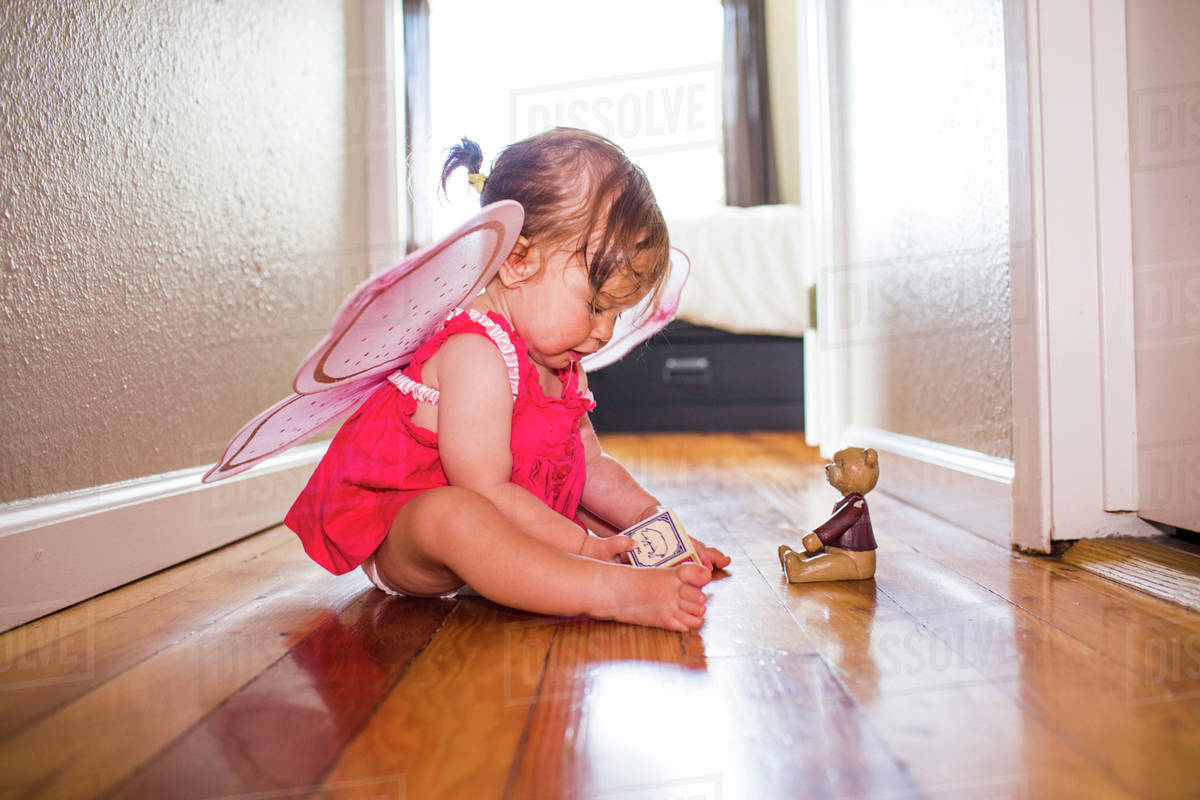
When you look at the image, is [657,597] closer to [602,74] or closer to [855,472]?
[855,472]

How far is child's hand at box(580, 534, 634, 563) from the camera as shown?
0.86 m

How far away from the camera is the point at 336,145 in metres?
1.73

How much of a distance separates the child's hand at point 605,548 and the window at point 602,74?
5.64ft

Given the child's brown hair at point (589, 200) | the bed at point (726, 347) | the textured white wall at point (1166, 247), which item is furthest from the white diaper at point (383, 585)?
the bed at point (726, 347)

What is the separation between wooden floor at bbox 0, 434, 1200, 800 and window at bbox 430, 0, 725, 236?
71.1 inches

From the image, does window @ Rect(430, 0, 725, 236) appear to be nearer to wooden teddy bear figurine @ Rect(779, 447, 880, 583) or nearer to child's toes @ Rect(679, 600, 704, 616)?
wooden teddy bear figurine @ Rect(779, 447, 880, 583)

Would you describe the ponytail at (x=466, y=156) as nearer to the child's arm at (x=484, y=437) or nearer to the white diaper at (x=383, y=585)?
the child's arm at (x=484, y=437)

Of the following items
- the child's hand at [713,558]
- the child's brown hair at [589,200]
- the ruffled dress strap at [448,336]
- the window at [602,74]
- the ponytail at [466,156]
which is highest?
the window at [602,74]

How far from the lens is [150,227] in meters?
1.03

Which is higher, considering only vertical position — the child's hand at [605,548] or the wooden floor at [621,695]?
the child's hand at [605,548]

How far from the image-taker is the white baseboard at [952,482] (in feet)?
3.57

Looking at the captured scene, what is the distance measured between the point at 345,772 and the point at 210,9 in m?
1.13

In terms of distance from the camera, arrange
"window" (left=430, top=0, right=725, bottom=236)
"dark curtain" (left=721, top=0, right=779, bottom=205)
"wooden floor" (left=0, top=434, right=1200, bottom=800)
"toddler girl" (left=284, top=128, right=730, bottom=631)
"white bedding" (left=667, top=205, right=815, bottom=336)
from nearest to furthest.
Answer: "wooden floor" (left=0, top=434, right=1200, bottom=800) < "toddler girl" (left=284, top=128, right=730, bottom=631) < "window" (left=430, top=0, right=725, bottom=236) < "white bedding" (left=667, top=205, right=815, bottom=336) < "dark curtain" (left=721, top=0, right=779, bottom=205)

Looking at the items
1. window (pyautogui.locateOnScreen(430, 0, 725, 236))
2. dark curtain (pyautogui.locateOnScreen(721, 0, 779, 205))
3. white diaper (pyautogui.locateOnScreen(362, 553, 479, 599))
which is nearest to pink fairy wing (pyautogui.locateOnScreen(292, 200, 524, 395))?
white diaper (pyautogui.locateOnScreen(362, 553, 479, 599))
